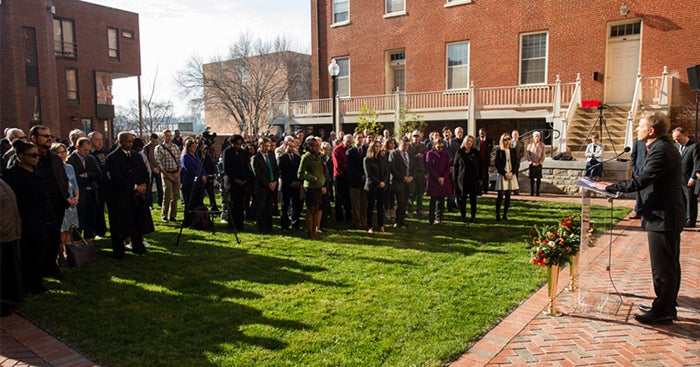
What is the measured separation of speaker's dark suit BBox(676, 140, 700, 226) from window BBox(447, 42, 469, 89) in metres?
14.4

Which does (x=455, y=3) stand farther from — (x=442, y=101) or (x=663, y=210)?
(x=663, y=210)

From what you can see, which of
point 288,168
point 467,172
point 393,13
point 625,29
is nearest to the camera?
point 288,168

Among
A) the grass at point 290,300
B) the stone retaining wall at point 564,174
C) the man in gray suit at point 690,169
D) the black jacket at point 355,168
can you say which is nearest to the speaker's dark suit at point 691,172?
the man in gray suit at point 690,169

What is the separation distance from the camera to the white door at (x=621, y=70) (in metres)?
19.2

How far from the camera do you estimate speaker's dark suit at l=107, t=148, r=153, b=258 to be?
25.4 feet

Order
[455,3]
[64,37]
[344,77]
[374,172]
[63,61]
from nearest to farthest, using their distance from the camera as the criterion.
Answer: [374,172]
[455,3]
[344,77]
[63,61]
[64,37]

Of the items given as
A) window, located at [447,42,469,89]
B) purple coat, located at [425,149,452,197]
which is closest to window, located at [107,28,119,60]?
window, located at [447,42,469,89]

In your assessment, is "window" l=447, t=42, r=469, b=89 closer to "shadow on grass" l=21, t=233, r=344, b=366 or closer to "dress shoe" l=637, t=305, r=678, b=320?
"shadow on grass" l=21, t=233, r=344, b=366

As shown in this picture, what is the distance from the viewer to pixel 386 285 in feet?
21.2

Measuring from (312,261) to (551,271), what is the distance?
3.61 meters

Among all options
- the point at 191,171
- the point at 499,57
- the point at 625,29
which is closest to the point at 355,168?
the point at 191,171

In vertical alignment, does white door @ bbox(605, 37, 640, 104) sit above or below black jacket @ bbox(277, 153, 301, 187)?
above

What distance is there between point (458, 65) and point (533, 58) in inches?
137

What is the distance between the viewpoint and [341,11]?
1069 inches
